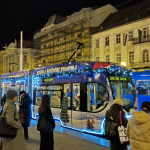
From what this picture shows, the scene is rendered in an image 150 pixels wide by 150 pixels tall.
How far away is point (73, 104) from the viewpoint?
33.8 feet

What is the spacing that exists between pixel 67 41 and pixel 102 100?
112ft

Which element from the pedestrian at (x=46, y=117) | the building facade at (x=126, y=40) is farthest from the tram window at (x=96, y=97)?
the building facade at (x=126, y=40)

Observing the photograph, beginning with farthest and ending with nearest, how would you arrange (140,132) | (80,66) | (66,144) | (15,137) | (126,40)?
(126,40)
(80,66)
(66,144)
(15,137)
(140,132)

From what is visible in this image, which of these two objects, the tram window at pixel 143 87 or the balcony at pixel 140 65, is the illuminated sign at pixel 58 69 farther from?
the balcony at pixel 140 65

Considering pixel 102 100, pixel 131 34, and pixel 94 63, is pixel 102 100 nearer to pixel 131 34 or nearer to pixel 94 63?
pixel 94 63

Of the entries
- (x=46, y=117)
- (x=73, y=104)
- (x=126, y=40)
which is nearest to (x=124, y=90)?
(x=73, y=104)

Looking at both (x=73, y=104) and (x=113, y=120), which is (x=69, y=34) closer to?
(x=73, y=104)

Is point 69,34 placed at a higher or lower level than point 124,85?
higher

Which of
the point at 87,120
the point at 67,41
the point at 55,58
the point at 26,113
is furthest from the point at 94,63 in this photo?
the point at 55,58

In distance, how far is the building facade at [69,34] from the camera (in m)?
38.7

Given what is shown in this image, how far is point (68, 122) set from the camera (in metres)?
10.4

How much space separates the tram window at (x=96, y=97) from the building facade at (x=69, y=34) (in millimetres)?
25706

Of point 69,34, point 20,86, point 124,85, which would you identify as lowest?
point 20,86

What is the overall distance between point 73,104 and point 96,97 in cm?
140
